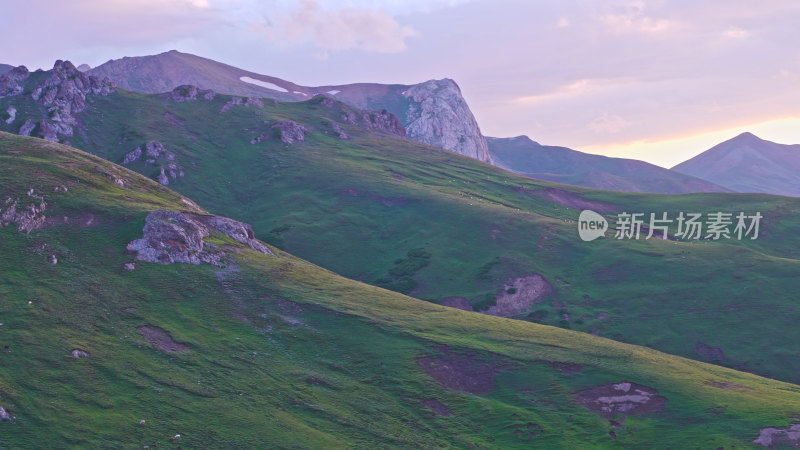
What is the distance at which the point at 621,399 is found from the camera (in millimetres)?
93562

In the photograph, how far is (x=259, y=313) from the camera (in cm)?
10462

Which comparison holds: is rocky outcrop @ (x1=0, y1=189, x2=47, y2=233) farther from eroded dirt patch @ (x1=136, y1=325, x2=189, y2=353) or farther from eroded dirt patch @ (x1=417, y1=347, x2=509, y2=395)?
eroded dirt patch @ (x1=417, y1=347, x2=509, y2=395)

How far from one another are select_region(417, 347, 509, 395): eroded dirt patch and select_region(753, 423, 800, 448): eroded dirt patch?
3226 centimetres

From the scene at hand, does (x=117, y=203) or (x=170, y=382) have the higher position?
(x=117, y=203)

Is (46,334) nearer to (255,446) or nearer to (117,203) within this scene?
(255,446)

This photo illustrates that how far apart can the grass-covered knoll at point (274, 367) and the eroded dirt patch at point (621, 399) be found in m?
1.16

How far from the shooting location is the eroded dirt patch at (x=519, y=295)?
502ft

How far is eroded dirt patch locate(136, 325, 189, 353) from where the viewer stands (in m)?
87.8

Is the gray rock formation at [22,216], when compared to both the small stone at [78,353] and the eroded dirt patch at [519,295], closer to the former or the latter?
the small stone at [78,353]

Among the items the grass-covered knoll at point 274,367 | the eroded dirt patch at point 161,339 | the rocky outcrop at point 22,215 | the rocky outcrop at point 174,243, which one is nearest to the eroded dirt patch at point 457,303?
the grass-covered knoll at point 274,367

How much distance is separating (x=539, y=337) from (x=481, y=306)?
37.9 m

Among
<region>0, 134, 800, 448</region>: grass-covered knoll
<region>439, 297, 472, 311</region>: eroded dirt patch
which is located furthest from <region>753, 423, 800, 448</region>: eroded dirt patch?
<region>439, 297, 472, 311</region>: eroded dirt patch

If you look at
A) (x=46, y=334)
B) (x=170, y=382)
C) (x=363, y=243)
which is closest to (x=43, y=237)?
(x=46, y=334)

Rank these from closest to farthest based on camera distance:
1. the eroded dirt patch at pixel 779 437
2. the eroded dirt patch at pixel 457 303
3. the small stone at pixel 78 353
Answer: the small stone at pixel 78 353, the eroded dirt patch at pixel 779 437, the eroded dirt patch at pixel 457 303
